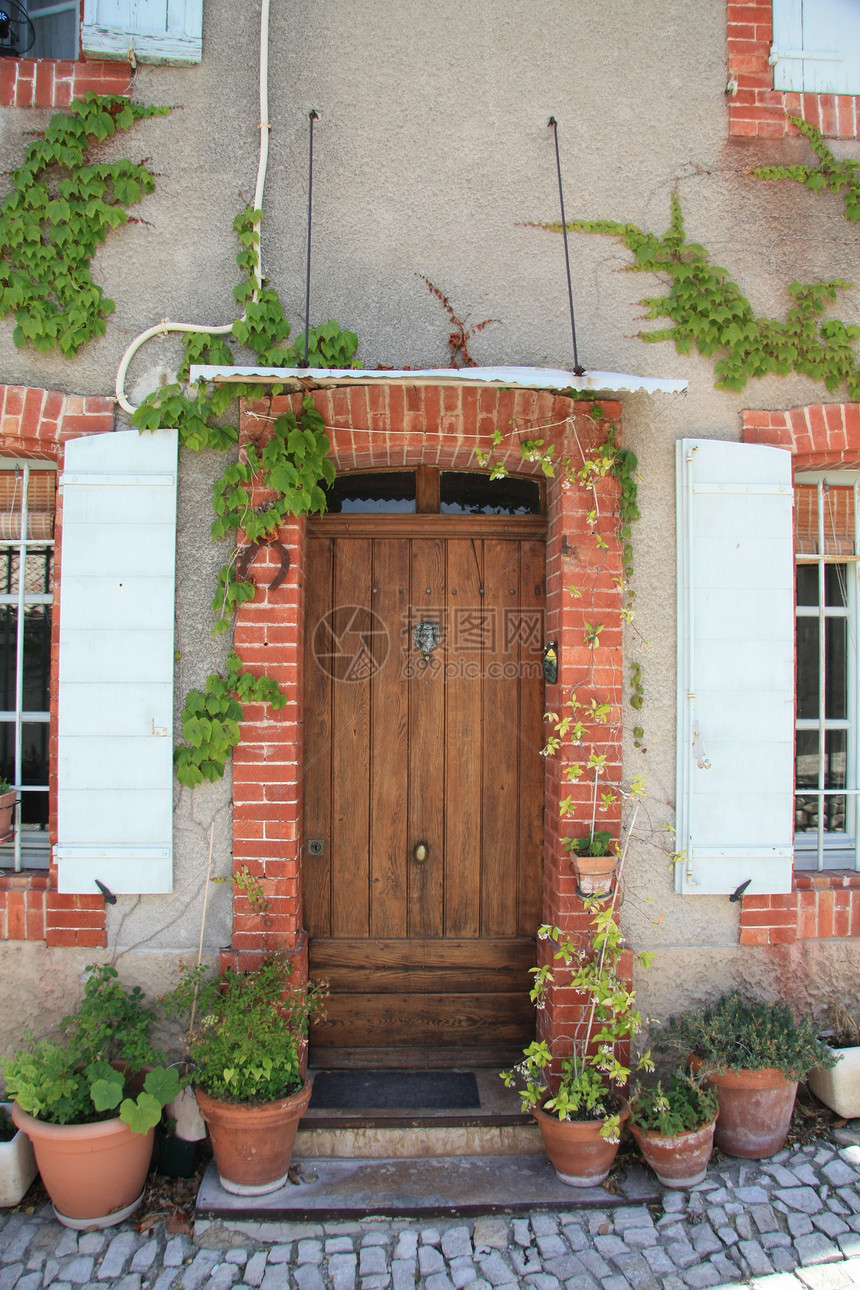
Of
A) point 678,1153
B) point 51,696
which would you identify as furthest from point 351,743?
point 678,1153

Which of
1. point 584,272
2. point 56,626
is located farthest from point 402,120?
point 56,626

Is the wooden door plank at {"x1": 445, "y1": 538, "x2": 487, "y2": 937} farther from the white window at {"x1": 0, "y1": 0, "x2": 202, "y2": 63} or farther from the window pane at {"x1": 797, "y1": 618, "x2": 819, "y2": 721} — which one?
the white window at {"x1": 0, "y1": 0, "x2": 202, "y2": 63}

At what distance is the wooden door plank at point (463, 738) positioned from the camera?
3.41 m

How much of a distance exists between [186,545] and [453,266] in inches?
65.2

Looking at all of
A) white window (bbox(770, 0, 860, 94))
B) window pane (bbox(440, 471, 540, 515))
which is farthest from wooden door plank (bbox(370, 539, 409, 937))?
white window (bbox(770, 0, 860, 94))

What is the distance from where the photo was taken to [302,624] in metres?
3.19

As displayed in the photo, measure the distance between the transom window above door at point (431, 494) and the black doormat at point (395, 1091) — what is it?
2500 mm

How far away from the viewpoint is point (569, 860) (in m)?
3.09

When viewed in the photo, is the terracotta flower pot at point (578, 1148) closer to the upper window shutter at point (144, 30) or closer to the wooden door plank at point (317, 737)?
the wooden door plank at point (317, 737)

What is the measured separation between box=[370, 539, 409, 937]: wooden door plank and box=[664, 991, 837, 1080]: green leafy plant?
4.23 ft

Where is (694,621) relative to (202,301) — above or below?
below

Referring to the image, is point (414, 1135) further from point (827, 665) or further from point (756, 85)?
point (756, 85)

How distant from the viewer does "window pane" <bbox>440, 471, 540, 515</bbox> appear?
11.4 ft

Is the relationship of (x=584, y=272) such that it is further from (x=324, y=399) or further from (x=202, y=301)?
(x=202, y=301)
